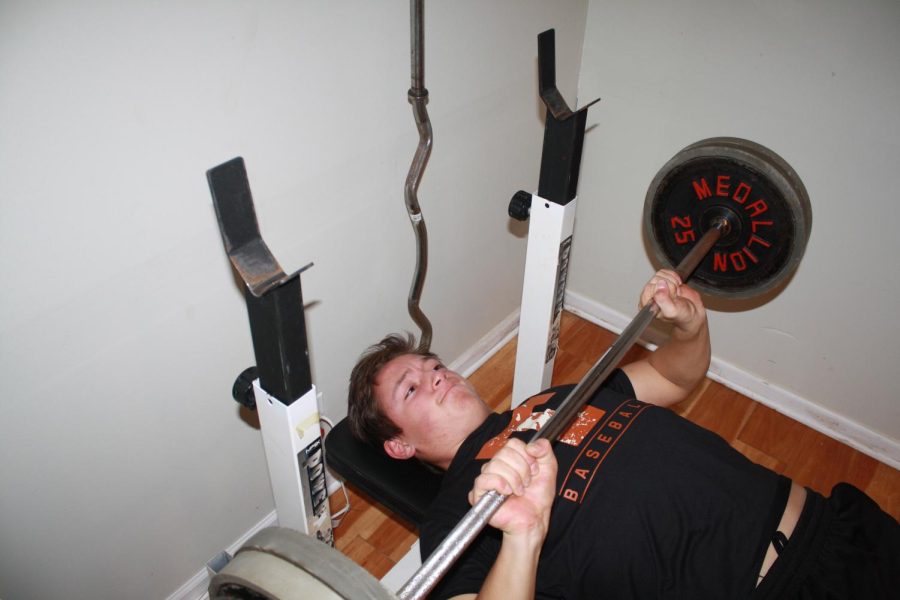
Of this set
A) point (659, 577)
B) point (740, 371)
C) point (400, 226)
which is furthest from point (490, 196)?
point (659, 577)

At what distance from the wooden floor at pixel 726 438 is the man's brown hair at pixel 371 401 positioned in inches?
15.1

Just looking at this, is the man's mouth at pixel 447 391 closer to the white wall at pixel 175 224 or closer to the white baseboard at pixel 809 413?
the white wall at pixel 175 224

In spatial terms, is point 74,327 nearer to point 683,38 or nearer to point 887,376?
point 683,38

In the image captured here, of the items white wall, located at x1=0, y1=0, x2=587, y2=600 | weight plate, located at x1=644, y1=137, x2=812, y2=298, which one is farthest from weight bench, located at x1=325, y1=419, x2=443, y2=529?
weight plate, located at x1=644, y1=137, x2=812, y2=298

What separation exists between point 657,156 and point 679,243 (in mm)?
630

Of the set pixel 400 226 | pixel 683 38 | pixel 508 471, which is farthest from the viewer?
pixel 683 38

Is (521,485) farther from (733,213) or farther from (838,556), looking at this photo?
(733,213)

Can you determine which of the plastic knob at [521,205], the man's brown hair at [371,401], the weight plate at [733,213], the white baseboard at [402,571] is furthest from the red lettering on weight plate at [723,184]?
the white baseboard at [402,571]

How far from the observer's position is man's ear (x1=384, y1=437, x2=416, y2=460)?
158 centimetres

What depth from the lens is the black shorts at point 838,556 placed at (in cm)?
123

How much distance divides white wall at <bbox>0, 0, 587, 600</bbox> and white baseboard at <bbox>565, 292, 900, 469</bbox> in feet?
3.93

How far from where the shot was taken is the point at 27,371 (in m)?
1.14

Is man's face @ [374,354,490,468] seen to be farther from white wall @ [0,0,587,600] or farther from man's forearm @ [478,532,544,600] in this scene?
man's forearm @ [478,532,544,600]

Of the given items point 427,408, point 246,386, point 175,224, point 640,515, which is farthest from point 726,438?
point 175,224
